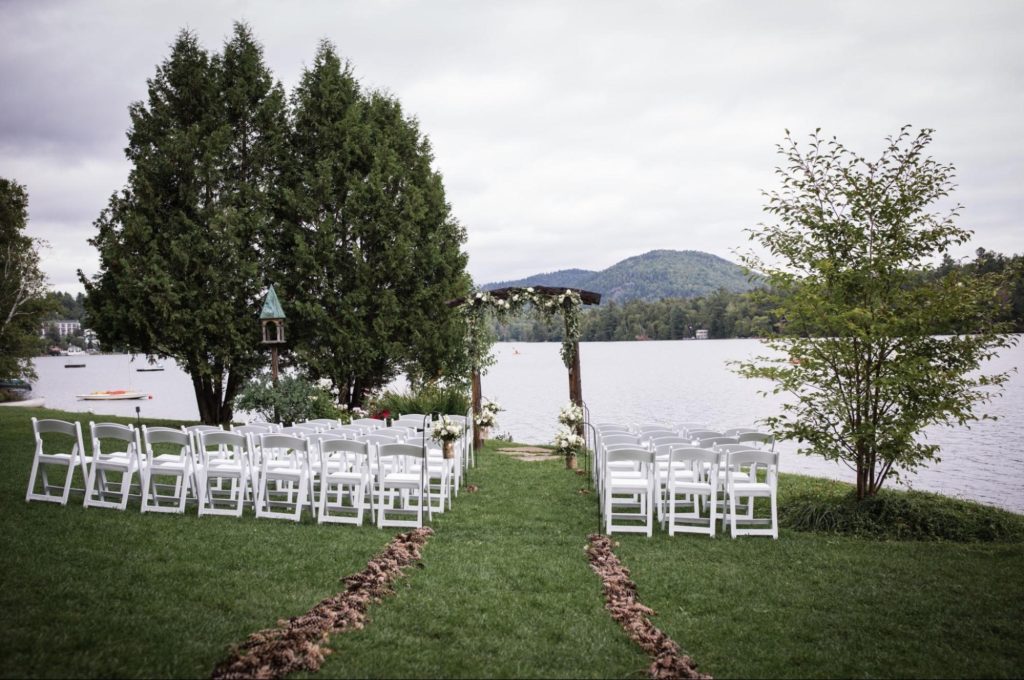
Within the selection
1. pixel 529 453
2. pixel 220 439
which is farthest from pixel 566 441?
pixel 220 439

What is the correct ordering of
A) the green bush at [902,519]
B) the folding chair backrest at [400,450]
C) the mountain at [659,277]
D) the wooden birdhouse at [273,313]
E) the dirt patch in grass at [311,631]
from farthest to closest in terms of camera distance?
the mountain at [659,277] → the wooden birdhouse at [273,313] → the green bush at [902,519] → the folding chair backrest at [400,450] → the dirt patch in grass at [311,631]

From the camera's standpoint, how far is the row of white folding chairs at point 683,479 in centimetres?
777

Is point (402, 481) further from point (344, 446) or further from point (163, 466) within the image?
point (163, 466)

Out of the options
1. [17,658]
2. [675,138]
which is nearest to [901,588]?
[17,658]

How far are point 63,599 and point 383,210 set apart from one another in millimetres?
15904

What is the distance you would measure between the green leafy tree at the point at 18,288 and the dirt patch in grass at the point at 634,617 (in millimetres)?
24078

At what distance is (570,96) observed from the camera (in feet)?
76.6

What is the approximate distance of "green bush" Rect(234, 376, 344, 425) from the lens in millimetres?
15328

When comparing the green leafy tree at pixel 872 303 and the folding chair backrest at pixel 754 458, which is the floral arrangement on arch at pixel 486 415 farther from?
the folding chair backrest at pixel 754 458

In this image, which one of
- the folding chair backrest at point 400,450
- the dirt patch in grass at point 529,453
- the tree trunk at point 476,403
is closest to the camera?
the folding chair backrest at point 400,450

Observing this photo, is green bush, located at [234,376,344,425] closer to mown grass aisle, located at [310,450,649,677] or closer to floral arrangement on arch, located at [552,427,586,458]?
floral arrangement on arch, located at [552,427,586,458]

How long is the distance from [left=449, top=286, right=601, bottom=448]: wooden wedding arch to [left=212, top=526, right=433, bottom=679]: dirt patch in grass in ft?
27.0

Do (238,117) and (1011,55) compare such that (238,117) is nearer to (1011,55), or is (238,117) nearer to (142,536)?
(142,536)

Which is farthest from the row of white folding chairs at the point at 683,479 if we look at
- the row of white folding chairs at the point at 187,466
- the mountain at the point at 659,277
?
the mountain at the point at 659,277
